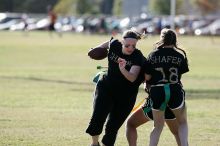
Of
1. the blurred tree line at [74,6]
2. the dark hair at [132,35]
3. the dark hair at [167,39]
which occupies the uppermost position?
the dark hair at [132,35]

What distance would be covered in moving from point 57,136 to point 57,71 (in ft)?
55.9

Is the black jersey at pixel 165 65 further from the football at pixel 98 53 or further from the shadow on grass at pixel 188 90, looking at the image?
the shadow on grass at pixel 188 90

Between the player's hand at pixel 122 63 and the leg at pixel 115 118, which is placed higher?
the player's hand at pixel 122 63

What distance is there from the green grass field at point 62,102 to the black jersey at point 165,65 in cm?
112

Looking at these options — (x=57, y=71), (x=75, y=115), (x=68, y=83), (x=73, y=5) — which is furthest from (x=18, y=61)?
(x=73, y=5)

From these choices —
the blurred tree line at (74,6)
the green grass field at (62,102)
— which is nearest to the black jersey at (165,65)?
the green grass field at (62,102)

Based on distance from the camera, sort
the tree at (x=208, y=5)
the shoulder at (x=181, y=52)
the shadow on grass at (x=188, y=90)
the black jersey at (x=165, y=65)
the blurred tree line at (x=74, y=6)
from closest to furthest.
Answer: the black jersey at (x=165, y=65)
the shoulder at (x=181, y=52)
the shadow on grass at (x=188, y=90)
the tree at (x=208, y=5)
the blurred tree line at (x=74, y=6)

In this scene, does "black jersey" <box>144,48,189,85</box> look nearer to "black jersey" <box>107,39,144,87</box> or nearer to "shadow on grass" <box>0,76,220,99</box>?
"black jersey" <box>107,39,144,87</box>

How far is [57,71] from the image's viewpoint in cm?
2989

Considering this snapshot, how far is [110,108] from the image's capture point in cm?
1051

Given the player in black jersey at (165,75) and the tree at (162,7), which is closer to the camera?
the player in black jersey at (165,75)

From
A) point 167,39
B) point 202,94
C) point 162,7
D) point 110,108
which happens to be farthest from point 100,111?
point 162,7

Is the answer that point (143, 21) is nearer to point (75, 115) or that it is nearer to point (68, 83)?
point (68, 83)

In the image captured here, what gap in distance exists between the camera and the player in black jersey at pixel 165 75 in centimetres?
1010
